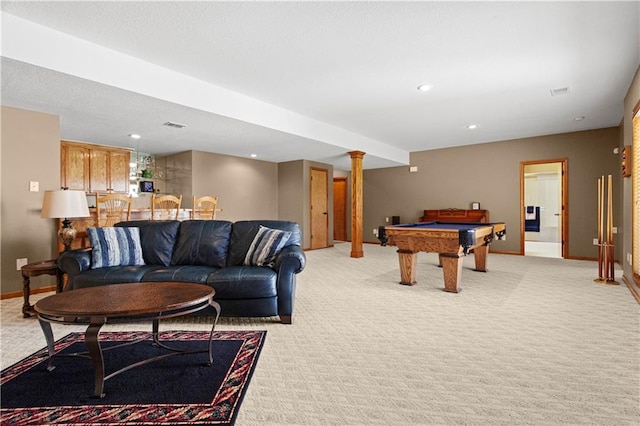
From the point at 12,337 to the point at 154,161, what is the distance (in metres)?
5.52

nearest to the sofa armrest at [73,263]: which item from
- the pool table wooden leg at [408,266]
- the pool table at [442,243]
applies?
the pool table at [442,243]

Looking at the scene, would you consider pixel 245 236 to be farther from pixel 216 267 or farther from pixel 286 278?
pixel 286 278

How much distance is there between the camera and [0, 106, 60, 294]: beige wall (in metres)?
3.90

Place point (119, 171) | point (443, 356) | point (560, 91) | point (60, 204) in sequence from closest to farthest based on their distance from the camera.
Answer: point (443, 356), point (60, 204), point (560, 91), point (119, 171)

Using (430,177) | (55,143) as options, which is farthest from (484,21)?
(430,177)

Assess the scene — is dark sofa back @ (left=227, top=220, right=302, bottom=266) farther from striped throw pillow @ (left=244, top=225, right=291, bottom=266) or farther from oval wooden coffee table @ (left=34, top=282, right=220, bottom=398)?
oval wooden coffee table @ (left=34, top=282, right=220, bottom=398)

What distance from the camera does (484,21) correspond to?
8.93 feet

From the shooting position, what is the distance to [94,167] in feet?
21.1

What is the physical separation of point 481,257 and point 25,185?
6.20 metres

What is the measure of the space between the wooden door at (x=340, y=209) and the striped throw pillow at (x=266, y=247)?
7.07 metres

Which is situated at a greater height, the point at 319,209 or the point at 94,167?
the point at 94,167

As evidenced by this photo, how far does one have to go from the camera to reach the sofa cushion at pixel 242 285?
2891 mm

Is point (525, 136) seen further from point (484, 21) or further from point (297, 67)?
point (297, 67)

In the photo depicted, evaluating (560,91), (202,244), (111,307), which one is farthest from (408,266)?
(111,307)
